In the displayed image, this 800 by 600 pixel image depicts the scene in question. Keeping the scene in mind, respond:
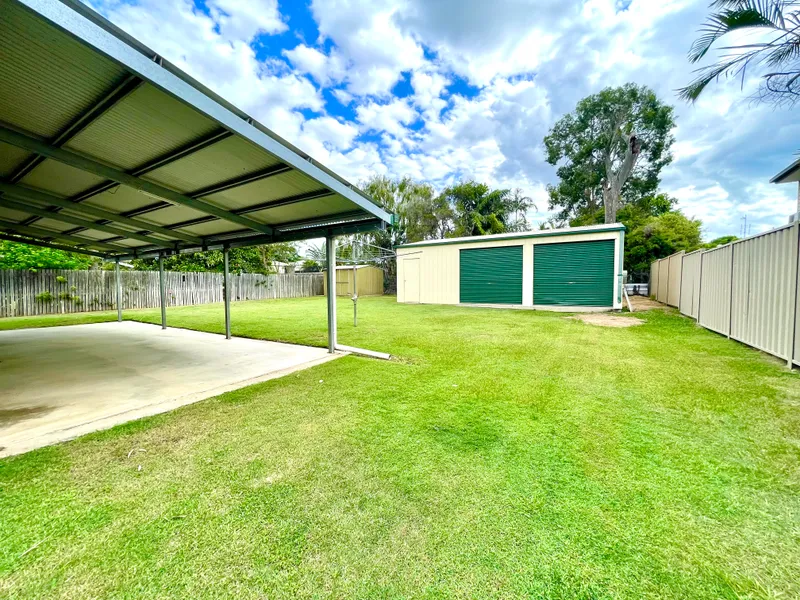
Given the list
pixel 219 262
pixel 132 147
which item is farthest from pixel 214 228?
pixel 219 262

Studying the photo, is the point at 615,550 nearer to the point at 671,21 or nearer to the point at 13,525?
the point at 13,525

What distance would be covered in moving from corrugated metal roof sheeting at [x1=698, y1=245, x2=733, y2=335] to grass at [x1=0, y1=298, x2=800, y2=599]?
3.39 metres

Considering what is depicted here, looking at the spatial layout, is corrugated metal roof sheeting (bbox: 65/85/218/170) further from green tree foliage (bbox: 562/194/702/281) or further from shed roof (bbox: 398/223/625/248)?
green tree foliage (bbox: 562/194/702/281)

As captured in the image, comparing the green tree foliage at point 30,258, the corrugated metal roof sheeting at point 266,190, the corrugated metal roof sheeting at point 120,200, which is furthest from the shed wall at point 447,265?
the green tree foliage at point 30,258

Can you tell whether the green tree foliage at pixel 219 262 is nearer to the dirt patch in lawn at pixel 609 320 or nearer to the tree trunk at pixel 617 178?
the dirt patch in lawn at pixel 609 320

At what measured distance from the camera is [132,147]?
128 inches

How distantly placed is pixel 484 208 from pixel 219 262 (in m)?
17.7

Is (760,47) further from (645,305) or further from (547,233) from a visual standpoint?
(645,305)

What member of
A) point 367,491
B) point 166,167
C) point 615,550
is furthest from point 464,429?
point 166,167

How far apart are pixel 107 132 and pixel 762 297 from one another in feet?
27.4

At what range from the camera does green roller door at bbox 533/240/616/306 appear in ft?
35.1

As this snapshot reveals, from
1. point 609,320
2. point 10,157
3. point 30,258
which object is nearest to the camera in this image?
point 10,157

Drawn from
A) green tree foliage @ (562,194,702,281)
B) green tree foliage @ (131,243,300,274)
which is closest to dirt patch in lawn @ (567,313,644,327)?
green tree foliage @ (562,194,702,281)

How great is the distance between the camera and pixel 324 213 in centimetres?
472
